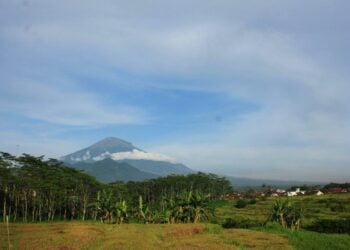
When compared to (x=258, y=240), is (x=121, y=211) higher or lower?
higher

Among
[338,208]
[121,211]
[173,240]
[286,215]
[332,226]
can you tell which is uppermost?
[338,208]

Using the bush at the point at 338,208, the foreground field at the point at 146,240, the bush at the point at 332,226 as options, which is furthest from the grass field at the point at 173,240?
the bush at the point at 338,208

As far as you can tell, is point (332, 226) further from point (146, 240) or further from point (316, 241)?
point (146, 240)

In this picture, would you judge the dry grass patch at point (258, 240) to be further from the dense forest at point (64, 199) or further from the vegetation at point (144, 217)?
the dense forest at point (64, 199)

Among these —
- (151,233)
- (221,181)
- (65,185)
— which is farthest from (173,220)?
(221,181)

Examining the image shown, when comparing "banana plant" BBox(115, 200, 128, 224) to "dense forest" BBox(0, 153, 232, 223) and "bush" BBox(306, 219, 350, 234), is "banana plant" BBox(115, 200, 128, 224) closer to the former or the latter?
"dense forest" BBox(0, 153, 232, 223)

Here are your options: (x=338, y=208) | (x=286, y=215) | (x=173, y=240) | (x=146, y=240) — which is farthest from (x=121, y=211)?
(x=338, y=208)

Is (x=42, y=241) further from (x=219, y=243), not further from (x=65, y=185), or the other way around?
(x=65, y=185)

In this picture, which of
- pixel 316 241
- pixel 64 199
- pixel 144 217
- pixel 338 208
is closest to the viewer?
pixel 316 241

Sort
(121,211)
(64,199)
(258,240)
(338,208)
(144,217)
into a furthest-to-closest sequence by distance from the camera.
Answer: (64,199), (338,208), (144,217), (121,211), (258,240)

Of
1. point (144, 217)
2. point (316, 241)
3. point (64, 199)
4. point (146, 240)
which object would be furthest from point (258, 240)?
point (64, 199)

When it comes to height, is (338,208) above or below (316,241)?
above

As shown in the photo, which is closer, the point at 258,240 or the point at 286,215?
the point at 258,240

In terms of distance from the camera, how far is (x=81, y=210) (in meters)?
106
